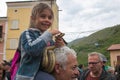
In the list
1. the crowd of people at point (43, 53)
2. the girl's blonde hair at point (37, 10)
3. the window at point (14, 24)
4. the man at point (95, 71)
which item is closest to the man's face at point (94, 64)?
the man at point (95, 71)

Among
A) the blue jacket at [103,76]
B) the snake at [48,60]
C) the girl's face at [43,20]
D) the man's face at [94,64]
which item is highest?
the girl's face at [43,20]

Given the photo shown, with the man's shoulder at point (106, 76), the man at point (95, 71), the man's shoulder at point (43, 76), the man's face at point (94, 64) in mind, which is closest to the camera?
the man's shoulder at point (43, 76)

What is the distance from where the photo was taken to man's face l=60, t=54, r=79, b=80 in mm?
2764

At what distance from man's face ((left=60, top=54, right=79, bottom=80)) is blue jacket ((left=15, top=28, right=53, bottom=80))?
9.7 inches

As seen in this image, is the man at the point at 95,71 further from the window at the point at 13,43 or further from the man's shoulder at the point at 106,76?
the window at the point at 13,43

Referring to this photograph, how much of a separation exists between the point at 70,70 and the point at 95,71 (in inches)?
127

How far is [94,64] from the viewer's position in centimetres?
612

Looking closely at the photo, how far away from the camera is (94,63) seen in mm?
6133

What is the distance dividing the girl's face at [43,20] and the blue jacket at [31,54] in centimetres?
10

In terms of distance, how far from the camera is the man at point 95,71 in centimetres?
577

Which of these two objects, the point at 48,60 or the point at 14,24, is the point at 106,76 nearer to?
the point at 48,60

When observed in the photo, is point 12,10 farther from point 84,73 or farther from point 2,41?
point 84,73

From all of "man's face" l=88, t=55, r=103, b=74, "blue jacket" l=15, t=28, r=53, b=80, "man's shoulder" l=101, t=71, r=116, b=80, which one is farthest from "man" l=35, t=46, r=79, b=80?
"man's face" l=88, t=55, r=103, b=74

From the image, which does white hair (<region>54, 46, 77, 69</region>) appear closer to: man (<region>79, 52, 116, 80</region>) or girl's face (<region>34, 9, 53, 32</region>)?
girl's face (<region>34, 9, 53, 32</region>)
